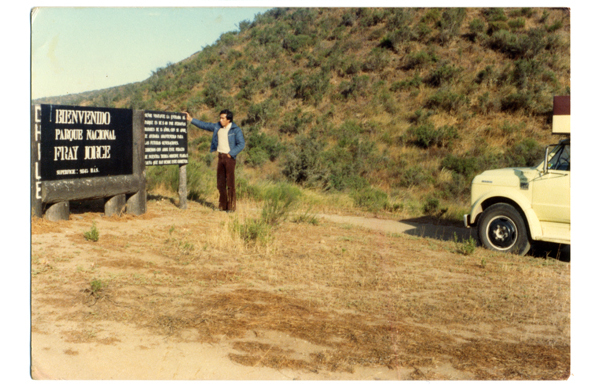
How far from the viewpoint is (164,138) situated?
11352mm

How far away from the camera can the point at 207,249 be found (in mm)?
8062

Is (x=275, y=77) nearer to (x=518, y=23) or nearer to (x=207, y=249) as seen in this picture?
(x=518, y=23)

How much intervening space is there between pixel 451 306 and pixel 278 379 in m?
2.57

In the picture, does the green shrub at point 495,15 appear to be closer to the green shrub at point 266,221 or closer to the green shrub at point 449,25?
the green shrub at point 449,25

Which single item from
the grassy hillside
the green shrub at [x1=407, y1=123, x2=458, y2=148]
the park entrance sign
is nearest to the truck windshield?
the grassy hillside

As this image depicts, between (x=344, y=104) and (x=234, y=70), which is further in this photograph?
(x=234, y=70)

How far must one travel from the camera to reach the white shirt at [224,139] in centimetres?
1113

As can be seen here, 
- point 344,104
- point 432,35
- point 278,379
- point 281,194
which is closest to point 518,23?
point 432,35

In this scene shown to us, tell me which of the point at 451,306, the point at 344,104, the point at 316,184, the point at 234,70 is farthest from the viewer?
the point at 234,70

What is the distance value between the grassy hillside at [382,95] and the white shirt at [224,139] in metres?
4.60

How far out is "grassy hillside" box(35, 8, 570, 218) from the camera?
21953mm

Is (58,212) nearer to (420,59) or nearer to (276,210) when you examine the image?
(276,210)

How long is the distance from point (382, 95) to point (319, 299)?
2434 centimetres

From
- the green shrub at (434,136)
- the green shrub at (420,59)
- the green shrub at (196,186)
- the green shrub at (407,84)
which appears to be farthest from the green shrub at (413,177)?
the green shrub at (420,59)
